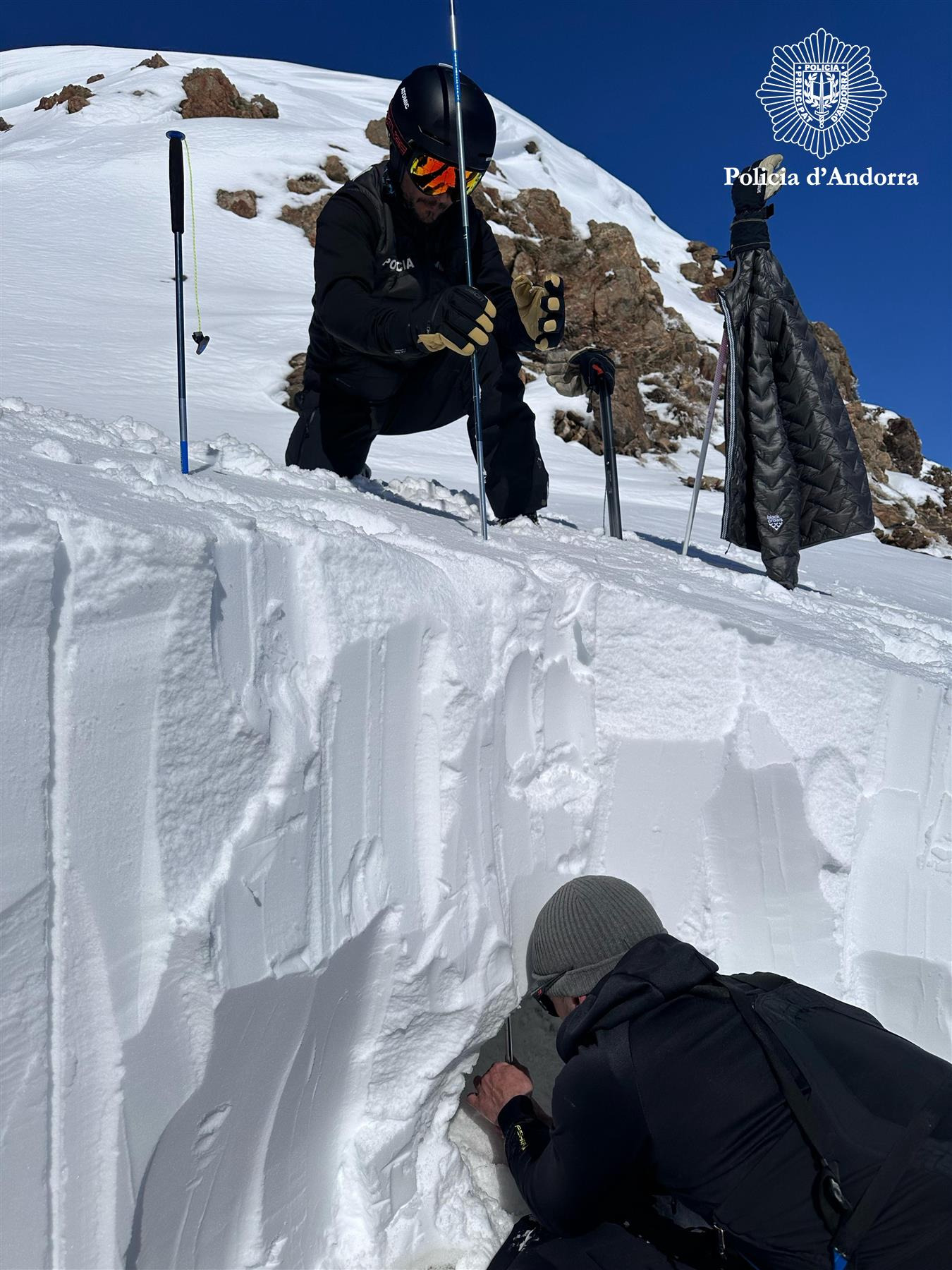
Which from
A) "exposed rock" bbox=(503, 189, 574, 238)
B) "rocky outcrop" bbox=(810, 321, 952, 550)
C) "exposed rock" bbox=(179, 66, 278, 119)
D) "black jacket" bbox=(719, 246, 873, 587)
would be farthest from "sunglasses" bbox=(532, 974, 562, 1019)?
"exposed rock" bbox=(179, 66, 278, 119)

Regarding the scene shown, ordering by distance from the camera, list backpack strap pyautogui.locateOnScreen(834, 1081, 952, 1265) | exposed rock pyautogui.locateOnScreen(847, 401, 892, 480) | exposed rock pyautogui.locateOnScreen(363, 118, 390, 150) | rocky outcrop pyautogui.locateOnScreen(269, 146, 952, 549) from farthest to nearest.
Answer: exposed rock pyautogui.locateOnScreen(363, 118, 390, 150) → exposed rock pyautogui.locateOnScreen(847, 401, 892, 480) → rocky outcrop pyautogui.locateOnScreen(269, 146, 952, 549) → backpack strap pyautogui.locateOnScreen(834, 1081, 952, 1265)

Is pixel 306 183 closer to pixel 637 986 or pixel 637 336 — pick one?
pixel 637 336

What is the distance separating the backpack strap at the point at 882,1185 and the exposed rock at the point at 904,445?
924 inches

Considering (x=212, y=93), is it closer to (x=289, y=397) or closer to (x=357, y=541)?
(x=289, y=397)

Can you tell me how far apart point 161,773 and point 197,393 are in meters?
8.97

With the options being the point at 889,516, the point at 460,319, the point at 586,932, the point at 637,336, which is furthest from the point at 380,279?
the point at 637,336

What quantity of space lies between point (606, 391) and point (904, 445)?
71.9ft

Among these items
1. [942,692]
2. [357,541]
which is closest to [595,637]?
[357,541]

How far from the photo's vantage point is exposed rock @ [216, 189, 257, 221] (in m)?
21.3

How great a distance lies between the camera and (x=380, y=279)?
10.6ft

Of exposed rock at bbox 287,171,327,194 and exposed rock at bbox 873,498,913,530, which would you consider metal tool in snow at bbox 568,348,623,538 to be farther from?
exposed rock at bbox 287,171,327,194

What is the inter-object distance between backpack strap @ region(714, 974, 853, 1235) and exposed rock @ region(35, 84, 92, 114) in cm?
3277

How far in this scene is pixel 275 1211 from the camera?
1676mm

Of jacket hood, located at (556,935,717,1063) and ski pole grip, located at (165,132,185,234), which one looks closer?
jacket hood, located at (556,935,717,1063)
